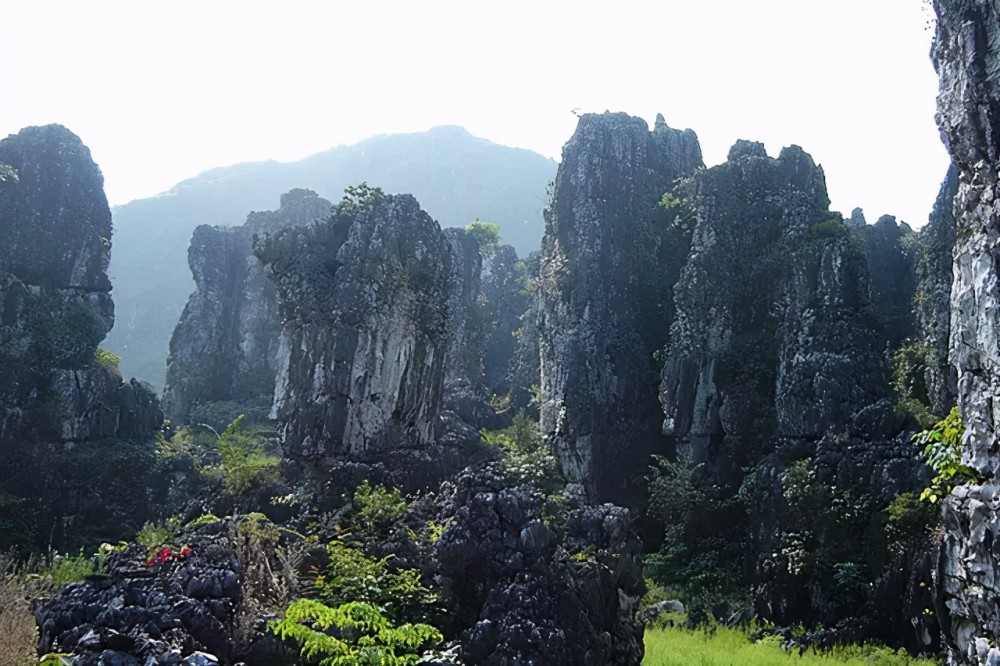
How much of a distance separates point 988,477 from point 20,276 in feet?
93.6

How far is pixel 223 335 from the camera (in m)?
45.7

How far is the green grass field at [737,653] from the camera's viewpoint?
39.9 ft

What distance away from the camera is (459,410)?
3459 cm

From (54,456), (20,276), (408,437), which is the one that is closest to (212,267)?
(20,276)

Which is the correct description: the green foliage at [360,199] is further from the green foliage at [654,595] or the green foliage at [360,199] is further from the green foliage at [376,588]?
the green foliage at [376,588]

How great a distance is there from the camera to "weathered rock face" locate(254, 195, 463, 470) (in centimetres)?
2169

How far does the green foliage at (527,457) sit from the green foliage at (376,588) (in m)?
11.4

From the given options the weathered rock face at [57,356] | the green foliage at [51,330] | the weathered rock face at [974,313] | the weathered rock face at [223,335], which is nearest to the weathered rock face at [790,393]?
the weathered rock face at [974,313]

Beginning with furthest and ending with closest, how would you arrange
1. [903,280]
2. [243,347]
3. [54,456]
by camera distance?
[243,347] → [903,280] → [54,456]

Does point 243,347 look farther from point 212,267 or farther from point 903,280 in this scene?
point 903,280

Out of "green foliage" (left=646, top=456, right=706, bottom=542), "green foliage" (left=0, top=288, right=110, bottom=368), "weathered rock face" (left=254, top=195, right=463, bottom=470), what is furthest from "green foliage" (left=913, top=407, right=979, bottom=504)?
"green foliage" (left=0, top=288, right=110, bottom=368)

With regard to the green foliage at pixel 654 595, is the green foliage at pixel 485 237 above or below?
above

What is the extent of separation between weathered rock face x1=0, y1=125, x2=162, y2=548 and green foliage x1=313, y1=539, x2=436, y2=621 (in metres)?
17.6

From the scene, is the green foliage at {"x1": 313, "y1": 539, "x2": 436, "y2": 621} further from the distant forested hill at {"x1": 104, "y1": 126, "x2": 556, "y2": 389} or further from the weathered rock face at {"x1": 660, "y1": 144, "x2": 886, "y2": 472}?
the distant forested hill at {"x1": 104, "y1": 126, "x2": 556, "y2": 389}
